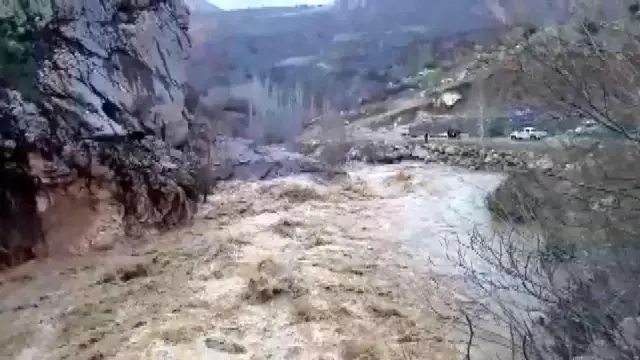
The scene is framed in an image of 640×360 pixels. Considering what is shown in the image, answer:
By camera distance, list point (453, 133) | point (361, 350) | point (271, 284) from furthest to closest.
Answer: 1. point (453, 133)
2. point (271, 284)
3. point (361, 350)

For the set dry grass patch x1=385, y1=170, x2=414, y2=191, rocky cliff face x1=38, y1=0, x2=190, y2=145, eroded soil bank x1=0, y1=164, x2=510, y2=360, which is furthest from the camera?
dry grass patch x1=385, y1=170, x2=414, y2=191

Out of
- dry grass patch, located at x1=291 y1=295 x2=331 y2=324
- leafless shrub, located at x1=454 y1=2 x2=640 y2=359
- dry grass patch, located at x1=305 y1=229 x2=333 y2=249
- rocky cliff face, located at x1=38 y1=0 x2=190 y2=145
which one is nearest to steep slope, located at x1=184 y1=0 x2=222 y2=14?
rocky cliff face, located at x1=38 y1=0 x2=190 y2=145

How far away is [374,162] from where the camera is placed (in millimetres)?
21609

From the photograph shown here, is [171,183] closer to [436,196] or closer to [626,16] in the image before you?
[436,196]

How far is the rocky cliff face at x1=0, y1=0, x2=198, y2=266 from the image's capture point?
10789 millimetres

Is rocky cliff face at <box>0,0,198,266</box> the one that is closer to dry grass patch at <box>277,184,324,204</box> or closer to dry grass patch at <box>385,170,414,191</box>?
dry grass patch at <box>277,184,324,204</box>

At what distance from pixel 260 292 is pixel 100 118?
16.0 feet

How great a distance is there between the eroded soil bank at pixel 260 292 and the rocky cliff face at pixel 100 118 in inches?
34.3

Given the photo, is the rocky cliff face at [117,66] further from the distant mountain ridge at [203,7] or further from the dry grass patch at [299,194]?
the distant mountain ridge at [203,7]

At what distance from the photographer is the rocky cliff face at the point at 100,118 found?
35.4 ft

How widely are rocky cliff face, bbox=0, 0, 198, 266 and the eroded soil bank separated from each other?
2.86 feet

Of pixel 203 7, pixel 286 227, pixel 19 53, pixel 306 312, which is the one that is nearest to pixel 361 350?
pixel 306 312

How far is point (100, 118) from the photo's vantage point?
12.1m

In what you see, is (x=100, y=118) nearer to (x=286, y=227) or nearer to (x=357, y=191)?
(x=286, y=227)
